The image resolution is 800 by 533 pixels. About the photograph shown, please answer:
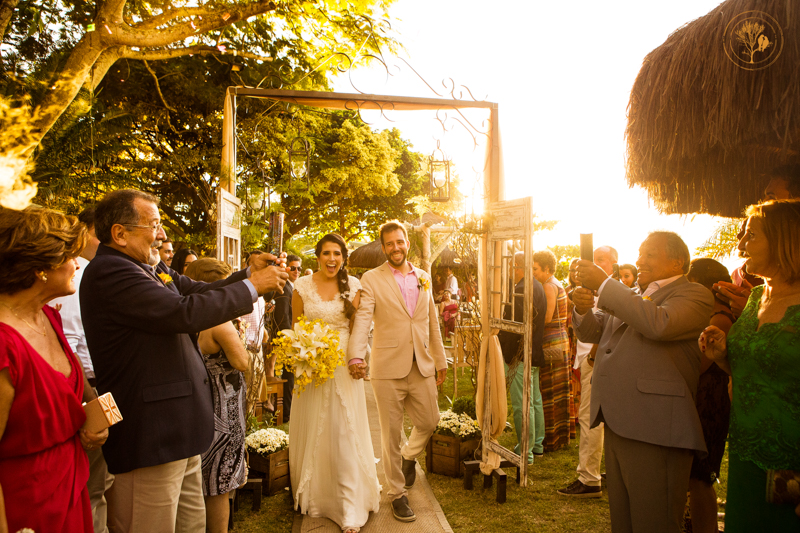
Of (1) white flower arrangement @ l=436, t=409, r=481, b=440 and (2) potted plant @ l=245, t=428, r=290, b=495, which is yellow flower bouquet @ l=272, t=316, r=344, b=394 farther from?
(1) white flower arrangement @ l=436, t=409, r=481, b=440

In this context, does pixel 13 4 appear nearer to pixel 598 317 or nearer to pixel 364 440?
pixel 364 440

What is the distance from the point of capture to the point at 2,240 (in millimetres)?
1685

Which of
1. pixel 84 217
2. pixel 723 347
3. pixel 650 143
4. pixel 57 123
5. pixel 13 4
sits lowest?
pixel 723 347

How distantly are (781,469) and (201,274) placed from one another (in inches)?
143

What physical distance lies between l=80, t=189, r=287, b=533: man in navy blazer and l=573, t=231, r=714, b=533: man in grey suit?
216 centimetres

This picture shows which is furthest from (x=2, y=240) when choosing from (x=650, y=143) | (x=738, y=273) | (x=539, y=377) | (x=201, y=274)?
(x=539, y=377)

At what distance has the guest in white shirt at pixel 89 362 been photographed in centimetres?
252

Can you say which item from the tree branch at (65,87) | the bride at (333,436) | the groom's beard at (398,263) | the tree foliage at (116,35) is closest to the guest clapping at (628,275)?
the groom's beard at (398,263)

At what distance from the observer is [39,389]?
1.68 meters

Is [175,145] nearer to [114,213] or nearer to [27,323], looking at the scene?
→ [114,213]

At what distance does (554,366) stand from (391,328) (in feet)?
9.18

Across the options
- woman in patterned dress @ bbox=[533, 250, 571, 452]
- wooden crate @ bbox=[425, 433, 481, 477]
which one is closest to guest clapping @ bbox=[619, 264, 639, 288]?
woman in patterned dress @ bbox=[533, 250, 571, 452]

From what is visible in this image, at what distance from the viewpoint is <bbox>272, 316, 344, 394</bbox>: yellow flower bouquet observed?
12.8 feet

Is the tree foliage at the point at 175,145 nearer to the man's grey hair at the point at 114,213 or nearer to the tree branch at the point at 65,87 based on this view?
the tree branch at the point at 65,87
